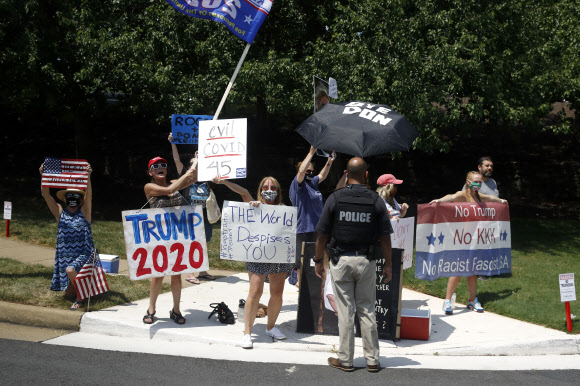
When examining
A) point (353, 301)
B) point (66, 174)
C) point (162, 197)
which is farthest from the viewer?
point (66, 174)

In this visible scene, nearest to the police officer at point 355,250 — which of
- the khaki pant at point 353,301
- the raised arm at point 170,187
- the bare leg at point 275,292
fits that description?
the khaki pant at point 353,301

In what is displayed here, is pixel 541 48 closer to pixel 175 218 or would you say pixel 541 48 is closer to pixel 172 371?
pixel 175 218

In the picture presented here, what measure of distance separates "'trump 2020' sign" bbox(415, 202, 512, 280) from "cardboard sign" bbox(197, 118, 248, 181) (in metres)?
2.61

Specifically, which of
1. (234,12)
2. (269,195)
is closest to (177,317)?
(269,195)

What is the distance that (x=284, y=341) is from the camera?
651 centimetres

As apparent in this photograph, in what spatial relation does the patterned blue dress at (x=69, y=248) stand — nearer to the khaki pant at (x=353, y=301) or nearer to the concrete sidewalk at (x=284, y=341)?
the concrete sidewalk at (x=284, y=341)

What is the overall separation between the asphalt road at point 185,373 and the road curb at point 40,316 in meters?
0.83

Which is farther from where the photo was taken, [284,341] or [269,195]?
[269,195]

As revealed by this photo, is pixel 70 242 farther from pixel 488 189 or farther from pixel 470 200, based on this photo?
pixel 488 189

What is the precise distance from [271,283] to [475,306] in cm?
308

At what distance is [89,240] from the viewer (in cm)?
745

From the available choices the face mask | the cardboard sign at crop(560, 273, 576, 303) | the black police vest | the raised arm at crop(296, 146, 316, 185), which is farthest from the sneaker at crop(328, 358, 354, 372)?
the cardboard sign at crop(560, 273, 576, 303)

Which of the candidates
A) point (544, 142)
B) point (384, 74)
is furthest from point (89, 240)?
point (544, 142)

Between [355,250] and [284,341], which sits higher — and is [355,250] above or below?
above
